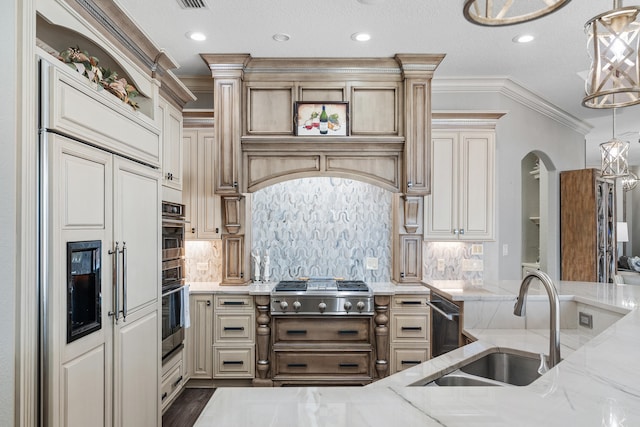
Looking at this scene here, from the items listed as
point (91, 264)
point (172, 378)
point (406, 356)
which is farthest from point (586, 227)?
point (91, 264)

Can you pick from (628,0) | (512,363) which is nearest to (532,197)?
(628,0)

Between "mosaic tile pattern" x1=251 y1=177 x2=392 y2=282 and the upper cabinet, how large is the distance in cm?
33

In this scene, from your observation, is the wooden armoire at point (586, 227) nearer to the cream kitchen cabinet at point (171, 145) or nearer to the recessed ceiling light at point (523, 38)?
the recessed ceiling light at point (523, 38)

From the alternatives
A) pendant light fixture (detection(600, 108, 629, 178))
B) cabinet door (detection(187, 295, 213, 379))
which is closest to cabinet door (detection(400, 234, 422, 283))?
cabinet door (detection(187, 295, 213, 379))

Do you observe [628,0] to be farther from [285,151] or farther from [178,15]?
[178,15]

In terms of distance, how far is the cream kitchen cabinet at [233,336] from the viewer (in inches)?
140

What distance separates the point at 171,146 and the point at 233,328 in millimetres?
1663

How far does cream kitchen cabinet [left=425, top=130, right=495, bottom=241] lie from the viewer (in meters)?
3.96

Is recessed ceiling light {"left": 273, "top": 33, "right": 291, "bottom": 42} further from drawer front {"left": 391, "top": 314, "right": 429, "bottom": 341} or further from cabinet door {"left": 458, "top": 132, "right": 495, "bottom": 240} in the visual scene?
drawer front {"left": 391, "top": 314, "right": 429, "bottom": 341}

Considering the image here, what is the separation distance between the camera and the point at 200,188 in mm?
3871

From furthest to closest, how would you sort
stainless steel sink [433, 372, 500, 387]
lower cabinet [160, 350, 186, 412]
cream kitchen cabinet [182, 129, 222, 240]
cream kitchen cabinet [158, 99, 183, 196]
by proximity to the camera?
cream kitchen cabinet [182, 129, 222, 240]
cream kitchen cabinet [158, 99, 183, 196]
lower cabinet [160, 350, 186, 412]
stainless steel sink [433, 372, 500, 387]

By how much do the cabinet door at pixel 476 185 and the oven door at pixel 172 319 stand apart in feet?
8.75

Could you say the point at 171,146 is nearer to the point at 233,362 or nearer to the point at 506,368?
the point at 233,362

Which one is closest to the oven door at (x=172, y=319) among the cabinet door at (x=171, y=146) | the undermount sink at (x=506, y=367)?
the cabinet door at (x=171, y=146)
